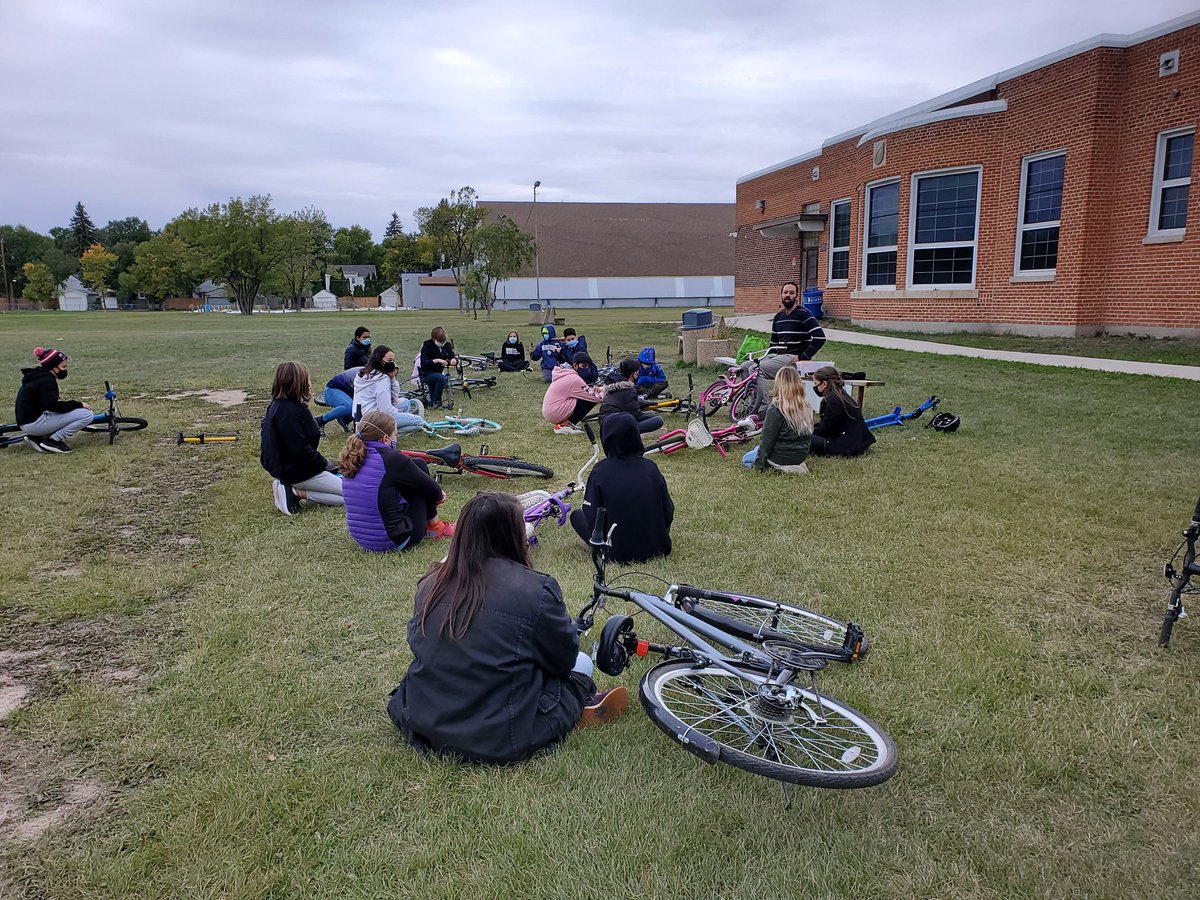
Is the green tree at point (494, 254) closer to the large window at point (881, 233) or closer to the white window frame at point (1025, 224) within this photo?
the large window at point (881, 233)

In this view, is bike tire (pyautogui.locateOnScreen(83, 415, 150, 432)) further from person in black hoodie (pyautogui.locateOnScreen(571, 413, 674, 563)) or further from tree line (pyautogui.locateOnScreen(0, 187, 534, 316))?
tree line (pyautogui.locateOnScreen(0, 187, 534, 316))

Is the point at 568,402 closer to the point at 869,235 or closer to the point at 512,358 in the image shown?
the point at 512,358

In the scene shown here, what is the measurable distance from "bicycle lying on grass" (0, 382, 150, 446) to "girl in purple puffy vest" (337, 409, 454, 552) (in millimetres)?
6404

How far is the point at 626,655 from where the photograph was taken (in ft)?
11.9

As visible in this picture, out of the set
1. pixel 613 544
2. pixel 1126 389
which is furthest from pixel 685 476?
pixel 1126 389

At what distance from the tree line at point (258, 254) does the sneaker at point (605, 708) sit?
43781mm

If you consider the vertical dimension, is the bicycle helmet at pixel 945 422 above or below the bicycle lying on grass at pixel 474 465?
above

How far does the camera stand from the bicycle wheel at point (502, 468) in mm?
8844

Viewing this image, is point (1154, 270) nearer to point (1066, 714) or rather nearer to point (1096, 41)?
point (1096, 41)

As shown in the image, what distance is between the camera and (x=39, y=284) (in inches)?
3826

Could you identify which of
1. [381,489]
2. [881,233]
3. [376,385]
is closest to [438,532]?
[381,489]

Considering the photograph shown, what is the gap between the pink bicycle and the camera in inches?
448

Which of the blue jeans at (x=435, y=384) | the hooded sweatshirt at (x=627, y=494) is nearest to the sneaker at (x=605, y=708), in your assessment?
the hooded sweatshirt at (x=627, y=494)

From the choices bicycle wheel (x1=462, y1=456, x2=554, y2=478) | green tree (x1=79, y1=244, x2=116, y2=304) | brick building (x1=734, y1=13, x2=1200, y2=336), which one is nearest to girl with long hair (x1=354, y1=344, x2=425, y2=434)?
bicycle wheel (x1=462, y1=456, x2=554, y2=478)
